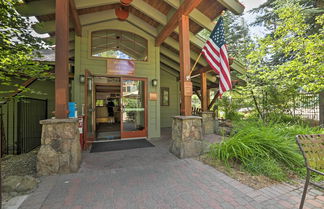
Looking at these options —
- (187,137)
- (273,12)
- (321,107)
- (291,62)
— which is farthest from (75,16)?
(273,12)

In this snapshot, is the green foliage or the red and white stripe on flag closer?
the red and white stripe on flag

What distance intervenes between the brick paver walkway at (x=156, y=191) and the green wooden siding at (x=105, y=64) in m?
2.67

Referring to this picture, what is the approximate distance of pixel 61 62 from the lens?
2.66 m

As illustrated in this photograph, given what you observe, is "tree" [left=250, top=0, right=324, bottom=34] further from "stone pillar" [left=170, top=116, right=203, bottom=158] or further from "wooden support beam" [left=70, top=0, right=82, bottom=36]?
"wooden support beam" [left=70, top=0, right=82, bottom=36]

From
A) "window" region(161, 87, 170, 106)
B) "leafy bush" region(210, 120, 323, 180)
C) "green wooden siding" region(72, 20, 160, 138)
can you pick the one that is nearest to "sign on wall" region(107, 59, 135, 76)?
"green wooden siding" region(72, 20, 160, 138)

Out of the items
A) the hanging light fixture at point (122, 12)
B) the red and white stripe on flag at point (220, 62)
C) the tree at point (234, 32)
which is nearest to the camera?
the red and white stripe on flag at point (220, 62)

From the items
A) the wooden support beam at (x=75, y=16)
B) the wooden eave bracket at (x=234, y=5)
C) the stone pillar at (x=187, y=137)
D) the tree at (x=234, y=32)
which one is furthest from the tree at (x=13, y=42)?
the tree at (x=234, y=32)

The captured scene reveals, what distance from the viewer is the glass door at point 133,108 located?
16.7 ft

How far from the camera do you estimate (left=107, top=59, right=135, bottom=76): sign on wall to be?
496 cm

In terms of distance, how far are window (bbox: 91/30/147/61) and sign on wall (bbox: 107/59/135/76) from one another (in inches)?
7.1

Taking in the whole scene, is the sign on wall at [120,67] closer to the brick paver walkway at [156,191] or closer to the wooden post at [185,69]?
the wooden post at [185,69]

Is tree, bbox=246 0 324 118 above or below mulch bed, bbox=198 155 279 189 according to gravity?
above

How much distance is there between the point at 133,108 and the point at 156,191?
3544 mm

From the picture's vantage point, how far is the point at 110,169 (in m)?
2.71
